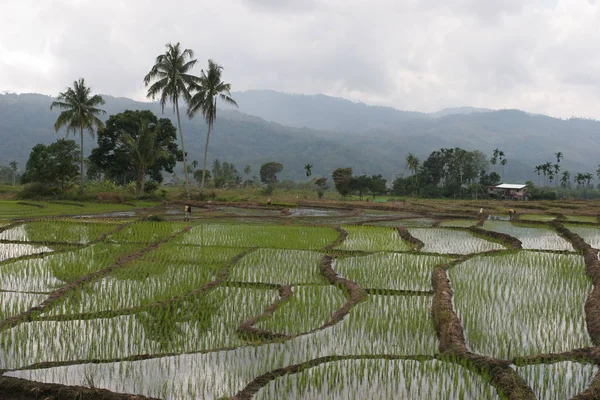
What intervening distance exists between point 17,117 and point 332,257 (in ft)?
715

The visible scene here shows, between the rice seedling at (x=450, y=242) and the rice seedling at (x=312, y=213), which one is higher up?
the rice seedling at (x=312, y=213)

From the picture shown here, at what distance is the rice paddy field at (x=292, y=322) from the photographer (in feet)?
13.9

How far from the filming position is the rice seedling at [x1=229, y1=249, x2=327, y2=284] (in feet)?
26.9

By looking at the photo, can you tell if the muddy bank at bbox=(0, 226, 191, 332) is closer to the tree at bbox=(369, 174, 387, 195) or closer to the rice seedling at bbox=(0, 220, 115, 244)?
the rice seedling at bbox=(0, 220, 115, 244)

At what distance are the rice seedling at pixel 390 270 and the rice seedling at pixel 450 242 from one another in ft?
5.66

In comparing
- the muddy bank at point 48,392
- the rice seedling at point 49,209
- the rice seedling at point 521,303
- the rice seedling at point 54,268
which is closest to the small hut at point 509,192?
the rice seedling at point 49,209

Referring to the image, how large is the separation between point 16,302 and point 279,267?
4.36 meters

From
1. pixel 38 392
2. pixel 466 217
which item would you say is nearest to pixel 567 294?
pixel 38 392

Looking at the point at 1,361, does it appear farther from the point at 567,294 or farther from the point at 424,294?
the point at 567,294

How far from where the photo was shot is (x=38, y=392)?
12.8 ft

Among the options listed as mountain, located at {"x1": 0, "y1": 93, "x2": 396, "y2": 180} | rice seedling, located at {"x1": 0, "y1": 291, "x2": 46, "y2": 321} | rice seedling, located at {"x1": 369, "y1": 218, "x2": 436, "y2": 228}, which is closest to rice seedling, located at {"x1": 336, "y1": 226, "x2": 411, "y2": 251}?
rice seedling, located at {"x1": 369, "y1": 218, "x2": 436, "y2": 228}

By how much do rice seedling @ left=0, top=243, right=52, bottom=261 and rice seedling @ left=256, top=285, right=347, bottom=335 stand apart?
628 centimetres

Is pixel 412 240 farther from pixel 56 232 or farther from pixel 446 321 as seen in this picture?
pixel 56 232

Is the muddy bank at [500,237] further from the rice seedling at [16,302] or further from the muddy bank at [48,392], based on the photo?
the muddy bank at [48,392]
